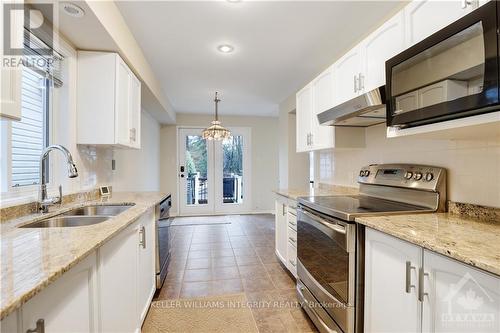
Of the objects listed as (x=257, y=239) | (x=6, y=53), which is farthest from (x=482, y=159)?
(x=257, y=239)

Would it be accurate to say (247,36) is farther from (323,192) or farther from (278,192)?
(323,192)

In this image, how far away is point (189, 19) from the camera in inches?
82.3

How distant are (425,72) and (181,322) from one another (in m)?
2.26

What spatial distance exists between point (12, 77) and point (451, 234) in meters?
1.96

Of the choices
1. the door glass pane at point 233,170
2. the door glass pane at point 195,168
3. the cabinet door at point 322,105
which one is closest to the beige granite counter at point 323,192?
the cabinet door at point 322,105

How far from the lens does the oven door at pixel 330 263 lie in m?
1.41

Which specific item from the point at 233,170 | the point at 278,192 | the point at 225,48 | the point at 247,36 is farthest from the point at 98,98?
the point at 233,170

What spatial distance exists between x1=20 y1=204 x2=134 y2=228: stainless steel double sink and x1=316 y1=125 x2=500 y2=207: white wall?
209cm

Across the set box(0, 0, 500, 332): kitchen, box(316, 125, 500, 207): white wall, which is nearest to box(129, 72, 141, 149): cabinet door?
box(0, 0, 500, 332): kitchen

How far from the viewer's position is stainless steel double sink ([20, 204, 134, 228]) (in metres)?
1.40

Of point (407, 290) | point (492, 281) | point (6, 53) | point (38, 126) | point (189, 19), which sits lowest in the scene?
point (407, 290)

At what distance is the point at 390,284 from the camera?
1.17 m

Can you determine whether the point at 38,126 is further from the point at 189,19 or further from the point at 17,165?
the point at 189,19

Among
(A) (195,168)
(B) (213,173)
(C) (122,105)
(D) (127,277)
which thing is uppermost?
(C) (122,105)
